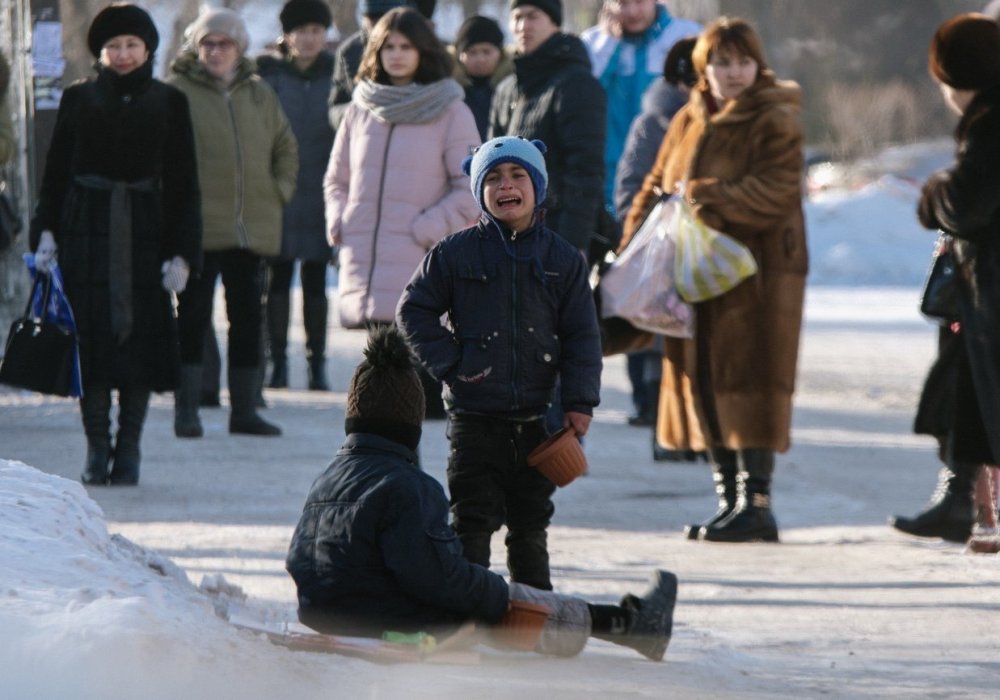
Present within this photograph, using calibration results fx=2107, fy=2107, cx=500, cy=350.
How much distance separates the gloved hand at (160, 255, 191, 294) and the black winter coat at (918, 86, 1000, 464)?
3.01 metres

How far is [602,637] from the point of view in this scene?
5.47m

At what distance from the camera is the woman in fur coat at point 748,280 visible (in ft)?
25.2

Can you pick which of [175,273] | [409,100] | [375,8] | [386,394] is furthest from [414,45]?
[386,394]

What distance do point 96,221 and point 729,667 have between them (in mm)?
3919

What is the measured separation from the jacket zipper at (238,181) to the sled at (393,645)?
17.2ft

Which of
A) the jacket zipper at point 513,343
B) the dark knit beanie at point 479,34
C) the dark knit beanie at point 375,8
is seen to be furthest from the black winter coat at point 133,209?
the jacket zipper at point 513,343

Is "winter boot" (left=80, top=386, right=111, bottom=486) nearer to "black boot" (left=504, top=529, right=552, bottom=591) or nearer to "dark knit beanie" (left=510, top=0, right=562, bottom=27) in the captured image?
"dark knit beanie" (left=510, top=0, right=562, bottom=27)

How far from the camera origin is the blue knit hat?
590 centimetres

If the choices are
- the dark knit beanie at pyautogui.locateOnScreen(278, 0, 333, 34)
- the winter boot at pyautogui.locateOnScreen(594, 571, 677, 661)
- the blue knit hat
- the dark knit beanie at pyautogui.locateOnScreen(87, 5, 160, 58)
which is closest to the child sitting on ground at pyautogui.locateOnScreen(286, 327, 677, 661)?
the winter boot at pyautogui.locateOnScreen(594, 571, 677, 661)

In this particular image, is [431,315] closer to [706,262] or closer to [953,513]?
[706,262]

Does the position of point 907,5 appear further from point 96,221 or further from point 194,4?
point 96,221

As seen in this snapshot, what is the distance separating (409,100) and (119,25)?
1.24m

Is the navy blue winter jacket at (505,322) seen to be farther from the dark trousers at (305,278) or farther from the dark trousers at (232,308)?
the dark trousers at (305,278)

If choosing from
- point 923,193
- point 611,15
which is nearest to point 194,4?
point 611,15
